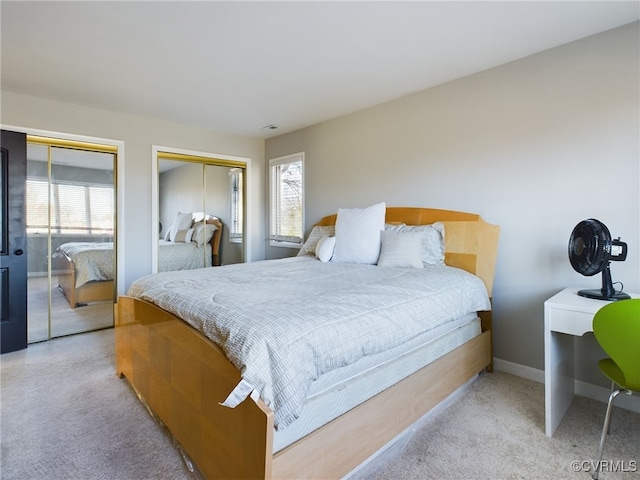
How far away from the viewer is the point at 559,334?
1.86m

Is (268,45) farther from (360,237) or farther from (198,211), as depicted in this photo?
(198,211)

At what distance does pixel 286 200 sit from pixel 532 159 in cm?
300

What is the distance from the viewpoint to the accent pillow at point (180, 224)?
4.12 metres

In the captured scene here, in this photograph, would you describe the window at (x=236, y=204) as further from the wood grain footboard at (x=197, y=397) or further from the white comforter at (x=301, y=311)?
the wood grain footboard at (x=197, y=397)

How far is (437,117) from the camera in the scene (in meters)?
2.95

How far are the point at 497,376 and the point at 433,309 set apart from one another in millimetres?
1218

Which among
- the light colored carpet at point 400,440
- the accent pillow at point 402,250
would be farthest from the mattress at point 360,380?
the accent pillow at point 402,250

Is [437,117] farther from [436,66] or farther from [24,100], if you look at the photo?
[24,100]

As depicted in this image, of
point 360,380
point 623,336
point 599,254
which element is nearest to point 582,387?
point 599,254

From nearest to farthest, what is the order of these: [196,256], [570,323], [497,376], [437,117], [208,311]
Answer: [208,311]
[570,323]
[497,376]
[437,117]
[196,256]

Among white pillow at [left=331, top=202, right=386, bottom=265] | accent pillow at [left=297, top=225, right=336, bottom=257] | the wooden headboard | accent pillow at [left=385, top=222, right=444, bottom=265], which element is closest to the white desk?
the wooden headboard

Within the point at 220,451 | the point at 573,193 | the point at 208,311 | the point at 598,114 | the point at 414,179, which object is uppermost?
the point at 598,114

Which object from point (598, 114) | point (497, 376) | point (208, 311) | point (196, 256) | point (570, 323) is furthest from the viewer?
point (196, 256)

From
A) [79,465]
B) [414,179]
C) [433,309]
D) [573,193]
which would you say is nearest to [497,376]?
[433,309]
